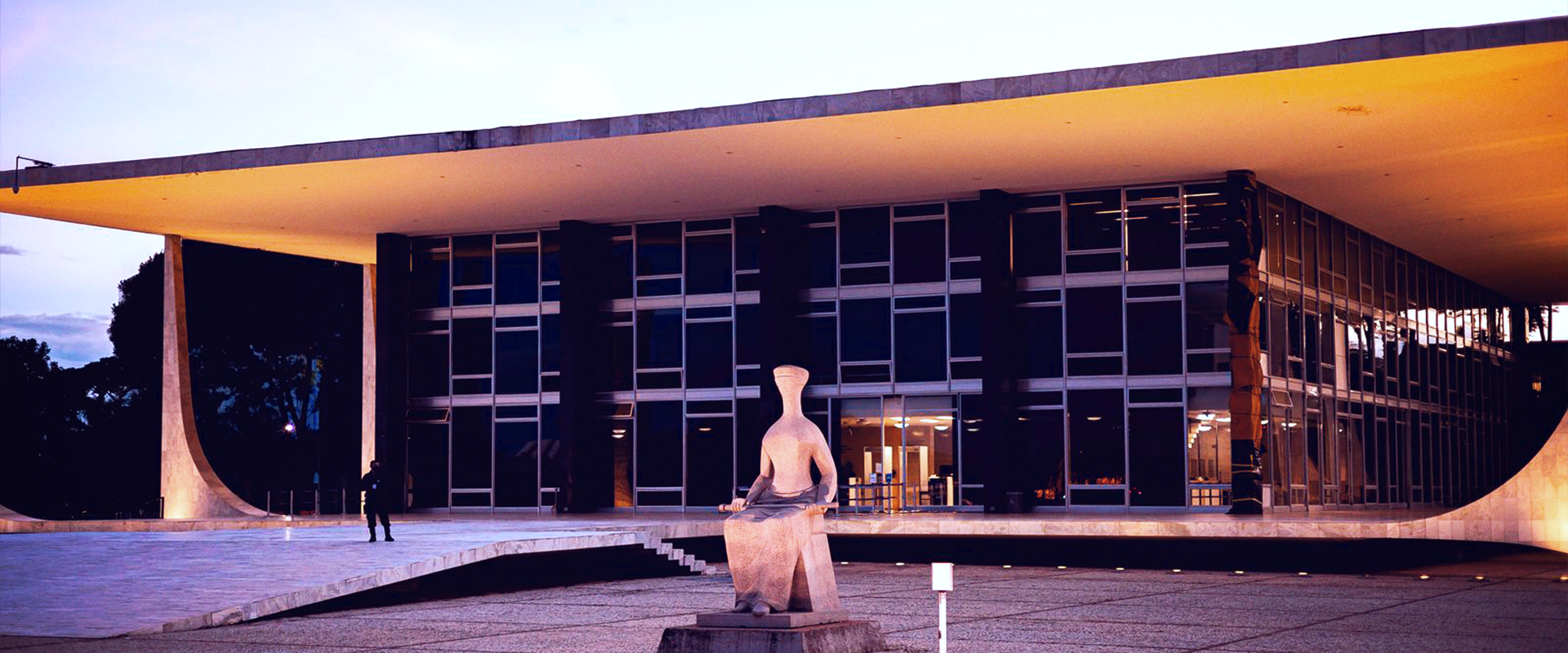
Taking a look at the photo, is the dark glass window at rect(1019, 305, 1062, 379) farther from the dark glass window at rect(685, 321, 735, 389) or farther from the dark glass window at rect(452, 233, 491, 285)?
the dark glass window at rect(452, 233, 491, 285)

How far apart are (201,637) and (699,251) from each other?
779 inches

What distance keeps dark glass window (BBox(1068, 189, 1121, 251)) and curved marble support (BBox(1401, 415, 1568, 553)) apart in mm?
8548

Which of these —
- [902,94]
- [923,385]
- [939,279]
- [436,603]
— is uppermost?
[902,94]

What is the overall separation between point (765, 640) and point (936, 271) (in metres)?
19.9

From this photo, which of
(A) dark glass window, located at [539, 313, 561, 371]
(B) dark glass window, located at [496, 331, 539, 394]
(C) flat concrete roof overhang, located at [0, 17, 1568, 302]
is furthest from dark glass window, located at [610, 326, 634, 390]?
(C) flat concrete roof overhang, located at [0, 17, 1568, 302]

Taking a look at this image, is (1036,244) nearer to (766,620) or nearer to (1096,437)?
(1096,437)

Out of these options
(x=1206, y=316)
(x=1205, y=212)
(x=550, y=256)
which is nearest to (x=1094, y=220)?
(x=1205, y=212)

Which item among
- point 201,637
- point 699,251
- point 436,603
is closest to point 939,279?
point 699,251

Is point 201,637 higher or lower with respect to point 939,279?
lower

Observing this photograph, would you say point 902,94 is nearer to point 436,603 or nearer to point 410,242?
point 436,603

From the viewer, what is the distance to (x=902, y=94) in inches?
937

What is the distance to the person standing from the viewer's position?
2359cm

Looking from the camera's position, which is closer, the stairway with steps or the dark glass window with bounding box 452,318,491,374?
the stairway with steps

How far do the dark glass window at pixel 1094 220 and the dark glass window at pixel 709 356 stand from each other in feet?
24.2
